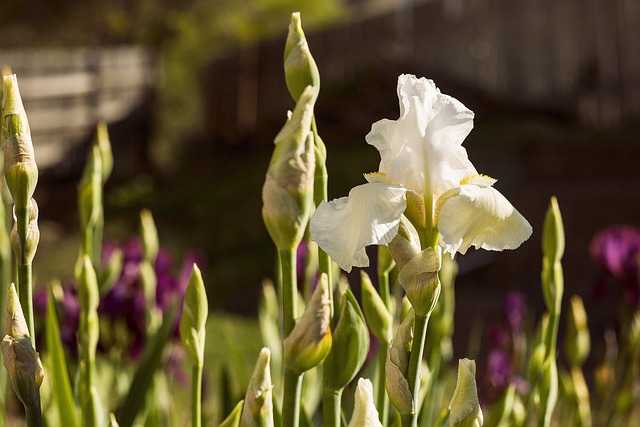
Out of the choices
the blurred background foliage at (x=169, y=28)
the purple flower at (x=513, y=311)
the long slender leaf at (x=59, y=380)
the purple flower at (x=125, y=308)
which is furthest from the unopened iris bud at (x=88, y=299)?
the blurred background foliage at (x=169, y=28)

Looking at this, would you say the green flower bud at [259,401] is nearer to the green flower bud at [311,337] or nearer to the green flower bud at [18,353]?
the green flower bud at [311,337]

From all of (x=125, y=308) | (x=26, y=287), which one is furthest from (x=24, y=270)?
(x=125, y=308)

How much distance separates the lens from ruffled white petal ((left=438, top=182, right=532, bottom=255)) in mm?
535

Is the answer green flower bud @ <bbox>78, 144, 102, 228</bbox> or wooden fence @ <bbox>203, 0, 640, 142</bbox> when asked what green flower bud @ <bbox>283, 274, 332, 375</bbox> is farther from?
wooden fence @ <bbox>203, 0, 640, 142</bbox>

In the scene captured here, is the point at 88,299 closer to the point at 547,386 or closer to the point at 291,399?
the point at 291,399

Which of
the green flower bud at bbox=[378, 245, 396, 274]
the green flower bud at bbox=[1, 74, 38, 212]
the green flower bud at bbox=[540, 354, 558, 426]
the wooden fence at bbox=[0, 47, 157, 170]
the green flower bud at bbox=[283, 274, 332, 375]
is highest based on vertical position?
the green flower bud at bbox=[1, 74, 38, 212]

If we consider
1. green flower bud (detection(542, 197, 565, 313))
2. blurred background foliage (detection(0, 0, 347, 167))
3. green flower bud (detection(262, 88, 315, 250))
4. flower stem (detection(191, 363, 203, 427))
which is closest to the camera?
green flower bud (detection(262, 88, 315, 250))

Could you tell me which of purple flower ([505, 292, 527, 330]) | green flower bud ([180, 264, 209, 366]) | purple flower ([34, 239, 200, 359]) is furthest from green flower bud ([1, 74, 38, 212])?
purple flower ([505, 292, 527, 330])

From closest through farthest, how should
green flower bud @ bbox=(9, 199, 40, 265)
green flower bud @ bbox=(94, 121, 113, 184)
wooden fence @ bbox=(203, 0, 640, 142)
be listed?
green flower bud @ bbox=(9, 199, 40, 265)
green flower bud @ bbox=(94, 121, 113, 184)
wooden fence @ bbox=(203, 0, 640, 142)

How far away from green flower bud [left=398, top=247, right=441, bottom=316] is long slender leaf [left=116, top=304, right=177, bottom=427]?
0.48 meters

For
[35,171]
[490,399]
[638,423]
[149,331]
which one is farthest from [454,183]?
[638,423]

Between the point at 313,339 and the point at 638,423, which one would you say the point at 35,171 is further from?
the point at 638,423

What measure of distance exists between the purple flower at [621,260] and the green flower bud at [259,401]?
1056 millimetres

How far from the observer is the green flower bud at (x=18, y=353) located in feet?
1.81
